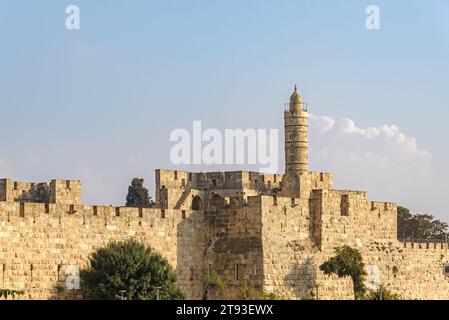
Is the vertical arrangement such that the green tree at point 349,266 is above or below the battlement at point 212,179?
below

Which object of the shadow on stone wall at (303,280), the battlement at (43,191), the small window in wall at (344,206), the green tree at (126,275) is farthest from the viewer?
the small window in wall at (344,206)

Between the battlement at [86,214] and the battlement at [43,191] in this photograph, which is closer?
the battlement at [86,214]

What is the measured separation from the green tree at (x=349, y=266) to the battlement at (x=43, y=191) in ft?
27.4

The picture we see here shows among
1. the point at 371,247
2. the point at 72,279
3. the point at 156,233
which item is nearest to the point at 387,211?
the point at 371,247

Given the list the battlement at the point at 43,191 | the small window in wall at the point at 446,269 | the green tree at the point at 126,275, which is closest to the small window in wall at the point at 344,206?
the small window in wall at the point at 446,269

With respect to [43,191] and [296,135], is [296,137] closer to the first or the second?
[296,135]

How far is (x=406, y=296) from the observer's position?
5288 centimetres

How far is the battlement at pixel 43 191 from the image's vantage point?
49.2 metres

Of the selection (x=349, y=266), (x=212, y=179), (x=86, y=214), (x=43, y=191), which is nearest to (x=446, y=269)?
(x=349, y=266)

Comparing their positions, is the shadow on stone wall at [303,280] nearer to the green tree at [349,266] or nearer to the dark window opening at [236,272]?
the green tree at [349,266]
